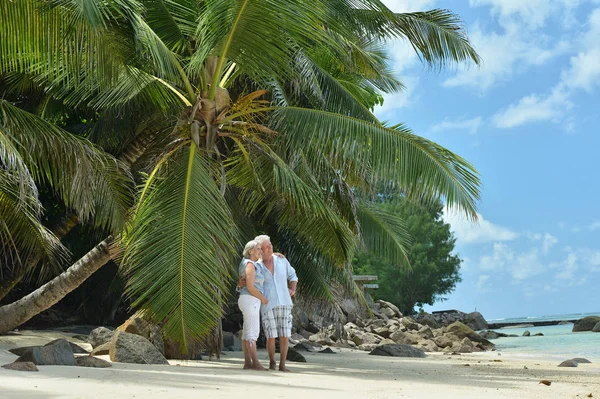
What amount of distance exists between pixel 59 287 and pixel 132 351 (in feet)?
14.4

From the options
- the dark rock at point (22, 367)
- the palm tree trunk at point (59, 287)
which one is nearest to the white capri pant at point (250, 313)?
the dark rock at point (22, 367)

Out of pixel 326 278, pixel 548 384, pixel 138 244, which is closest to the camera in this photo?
pixel 548 384

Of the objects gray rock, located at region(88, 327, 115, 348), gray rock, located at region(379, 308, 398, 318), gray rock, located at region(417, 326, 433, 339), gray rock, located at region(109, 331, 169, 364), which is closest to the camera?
gray rock, located at region(109, 331, 169, 364)

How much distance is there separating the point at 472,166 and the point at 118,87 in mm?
5058

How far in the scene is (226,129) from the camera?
37.5ft

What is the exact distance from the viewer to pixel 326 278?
49.2 ft

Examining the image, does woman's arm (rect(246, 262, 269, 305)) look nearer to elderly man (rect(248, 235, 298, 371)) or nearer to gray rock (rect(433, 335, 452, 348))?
elderly man (rect(248, 235, 298, 371))

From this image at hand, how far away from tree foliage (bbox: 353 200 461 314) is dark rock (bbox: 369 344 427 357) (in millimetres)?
35548

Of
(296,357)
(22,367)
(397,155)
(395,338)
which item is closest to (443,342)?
(395,338)

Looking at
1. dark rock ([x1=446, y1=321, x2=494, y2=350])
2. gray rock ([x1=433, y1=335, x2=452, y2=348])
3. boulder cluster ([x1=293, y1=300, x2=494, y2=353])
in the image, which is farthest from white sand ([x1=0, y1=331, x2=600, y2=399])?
dark rock ([x1=446, y1=321, x2=494, y2=350])

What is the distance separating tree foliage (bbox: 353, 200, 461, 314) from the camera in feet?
170

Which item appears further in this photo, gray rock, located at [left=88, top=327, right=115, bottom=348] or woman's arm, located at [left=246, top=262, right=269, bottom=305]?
gray rock, located at [left=88, top=327, right=115, bottom=348]

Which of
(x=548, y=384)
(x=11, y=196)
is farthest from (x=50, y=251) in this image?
(x=548, y=384)

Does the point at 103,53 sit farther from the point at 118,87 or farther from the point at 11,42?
the point at 118,87
